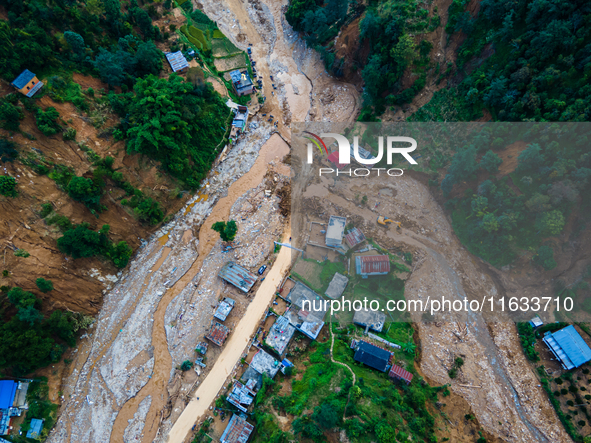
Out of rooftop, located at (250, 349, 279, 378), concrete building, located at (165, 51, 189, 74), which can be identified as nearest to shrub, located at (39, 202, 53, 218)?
concrete building, located at (165, 51, 189, 74)

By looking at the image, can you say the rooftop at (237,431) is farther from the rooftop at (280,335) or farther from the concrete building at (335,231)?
the concrete building at (335,231)

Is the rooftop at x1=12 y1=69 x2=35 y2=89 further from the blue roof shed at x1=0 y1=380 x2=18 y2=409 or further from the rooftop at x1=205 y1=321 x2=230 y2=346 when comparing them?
the rooftop at x1=205 y1=321 x2=230 y2=346

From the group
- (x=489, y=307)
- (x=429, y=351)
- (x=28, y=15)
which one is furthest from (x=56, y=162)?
(x=489, y=307)

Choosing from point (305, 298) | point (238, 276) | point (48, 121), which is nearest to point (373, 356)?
point (305, 298)

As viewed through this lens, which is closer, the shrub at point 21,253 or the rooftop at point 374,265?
the shrub at point 21,253

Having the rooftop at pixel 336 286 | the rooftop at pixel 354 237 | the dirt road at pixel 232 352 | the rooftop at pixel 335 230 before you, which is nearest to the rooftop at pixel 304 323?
the dirt road at pixel 232 352

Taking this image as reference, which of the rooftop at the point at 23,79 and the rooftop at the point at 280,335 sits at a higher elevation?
the rooftop at the point at 23,79
